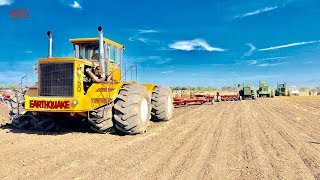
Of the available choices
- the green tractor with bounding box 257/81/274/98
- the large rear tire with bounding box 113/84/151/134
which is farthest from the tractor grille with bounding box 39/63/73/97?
the green tractor with bounding box 257/81/274/98

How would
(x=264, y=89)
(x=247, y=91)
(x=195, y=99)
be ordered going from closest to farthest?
(x=195, y=99) → (x=247, y=91) → (x=264, y=89)

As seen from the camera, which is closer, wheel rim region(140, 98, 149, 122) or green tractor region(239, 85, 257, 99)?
wheel rim region(140, 98, 149, 122)

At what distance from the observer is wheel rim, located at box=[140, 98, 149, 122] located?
1001 cm

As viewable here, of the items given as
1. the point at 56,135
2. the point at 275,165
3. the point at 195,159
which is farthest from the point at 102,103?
the point at 275,165

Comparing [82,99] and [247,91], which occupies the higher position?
[247,91]

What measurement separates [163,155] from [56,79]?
4.13 metres

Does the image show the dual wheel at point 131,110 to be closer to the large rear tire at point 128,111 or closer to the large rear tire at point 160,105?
the large rear tire at point 128,111

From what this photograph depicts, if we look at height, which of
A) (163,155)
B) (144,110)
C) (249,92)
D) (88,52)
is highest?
(88,52)

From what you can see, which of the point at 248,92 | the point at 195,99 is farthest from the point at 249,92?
the point at 195,99

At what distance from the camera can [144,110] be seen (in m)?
10.3

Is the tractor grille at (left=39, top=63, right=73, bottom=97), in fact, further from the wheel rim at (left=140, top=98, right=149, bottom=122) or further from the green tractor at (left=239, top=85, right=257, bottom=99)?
the green tractor at (left=239, top=85, right=257, bottom=99)

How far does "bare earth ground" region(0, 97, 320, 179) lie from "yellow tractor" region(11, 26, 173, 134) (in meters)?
0.42

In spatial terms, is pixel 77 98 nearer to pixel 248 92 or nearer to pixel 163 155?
pixel 163 155

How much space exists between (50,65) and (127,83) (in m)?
2.35
